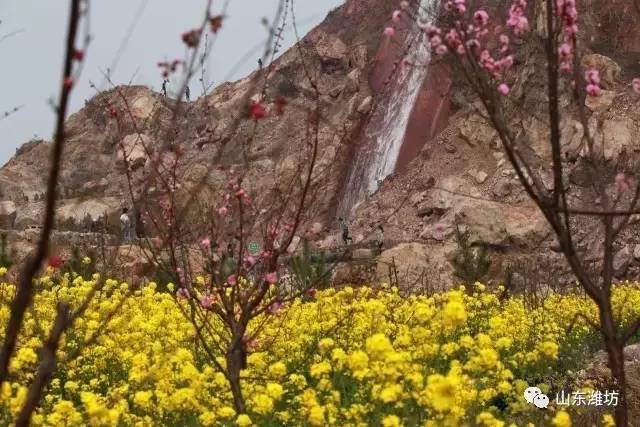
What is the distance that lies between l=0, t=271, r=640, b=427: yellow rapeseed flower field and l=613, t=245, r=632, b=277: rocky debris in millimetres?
8521

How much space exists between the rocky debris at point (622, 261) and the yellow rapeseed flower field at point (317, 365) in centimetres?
852

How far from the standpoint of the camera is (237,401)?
13.6 feet

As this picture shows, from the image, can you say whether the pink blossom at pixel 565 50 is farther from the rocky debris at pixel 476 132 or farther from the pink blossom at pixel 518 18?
the rocky debris at pixel 476 132

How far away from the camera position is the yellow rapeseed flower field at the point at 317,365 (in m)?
3.33

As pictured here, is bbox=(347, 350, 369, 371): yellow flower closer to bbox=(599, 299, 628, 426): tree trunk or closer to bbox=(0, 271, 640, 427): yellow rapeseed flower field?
bbox=(0, 271, 640, 427): yellow rapeseed flower field

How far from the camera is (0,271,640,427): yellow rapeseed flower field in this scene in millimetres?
3326

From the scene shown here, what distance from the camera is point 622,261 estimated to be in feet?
62.3

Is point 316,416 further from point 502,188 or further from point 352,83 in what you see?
point 352,83

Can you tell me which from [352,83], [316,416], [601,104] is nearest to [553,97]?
[316,416]

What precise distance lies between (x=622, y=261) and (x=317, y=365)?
16.9 meters

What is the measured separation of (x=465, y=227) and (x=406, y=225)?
108 inches

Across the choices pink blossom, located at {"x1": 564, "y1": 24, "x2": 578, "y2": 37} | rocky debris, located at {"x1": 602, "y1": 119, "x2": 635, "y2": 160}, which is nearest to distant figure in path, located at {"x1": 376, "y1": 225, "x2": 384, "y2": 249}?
rocky debris, located at {"x1": 602, "y1": 119, "x2": 635, "y2": 160}

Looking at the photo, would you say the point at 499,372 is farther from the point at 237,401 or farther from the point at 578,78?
the point at 578,78

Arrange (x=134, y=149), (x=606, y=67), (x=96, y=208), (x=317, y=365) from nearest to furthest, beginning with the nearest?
(x=317, y=365) < (x=134, y=149) < (x=606, y=67) < (x=96, y=208)
